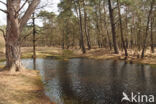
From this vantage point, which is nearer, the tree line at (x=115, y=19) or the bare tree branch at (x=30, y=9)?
the bare tree branch at (x=30, y=9)

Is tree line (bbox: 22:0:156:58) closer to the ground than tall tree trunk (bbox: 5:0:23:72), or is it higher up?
higher up

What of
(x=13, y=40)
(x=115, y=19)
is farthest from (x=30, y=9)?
(x=115, y=19)

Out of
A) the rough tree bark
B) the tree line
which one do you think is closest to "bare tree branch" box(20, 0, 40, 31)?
the rough tree bark

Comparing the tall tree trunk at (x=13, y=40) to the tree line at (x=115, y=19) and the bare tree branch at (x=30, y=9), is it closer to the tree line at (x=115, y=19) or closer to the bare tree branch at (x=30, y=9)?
the bare tree branch at (x=30, y=9)

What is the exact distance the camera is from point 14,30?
32.4ft

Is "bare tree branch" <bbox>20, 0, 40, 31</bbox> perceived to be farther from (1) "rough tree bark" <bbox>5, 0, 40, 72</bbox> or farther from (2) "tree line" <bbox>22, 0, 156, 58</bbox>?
(2) "tree line" <bbox>22, 0, 156, 58</bbox>

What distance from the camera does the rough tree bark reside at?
9648mm

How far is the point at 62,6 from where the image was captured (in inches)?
1229

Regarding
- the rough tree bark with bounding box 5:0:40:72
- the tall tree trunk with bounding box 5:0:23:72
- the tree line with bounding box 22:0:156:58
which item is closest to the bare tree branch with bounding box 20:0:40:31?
the rough tree bark with bounding box 5:0:40:72

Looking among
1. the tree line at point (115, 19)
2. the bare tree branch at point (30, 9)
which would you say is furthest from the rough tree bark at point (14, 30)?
the tree line at point (115, 19)

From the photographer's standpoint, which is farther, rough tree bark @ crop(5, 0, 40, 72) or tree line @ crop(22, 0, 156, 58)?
tree line @ crop(22, 0, 156, 58)

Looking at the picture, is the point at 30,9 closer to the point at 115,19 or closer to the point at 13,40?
the point at 13,40

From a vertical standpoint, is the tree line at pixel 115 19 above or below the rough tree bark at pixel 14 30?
above

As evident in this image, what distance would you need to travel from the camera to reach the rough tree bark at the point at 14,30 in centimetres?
965
